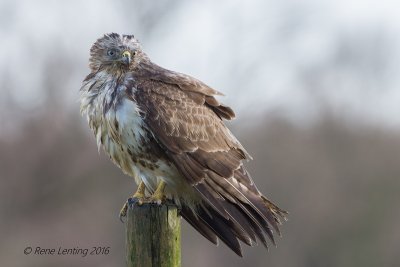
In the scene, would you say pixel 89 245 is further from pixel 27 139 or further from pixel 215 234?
pixel 215 234

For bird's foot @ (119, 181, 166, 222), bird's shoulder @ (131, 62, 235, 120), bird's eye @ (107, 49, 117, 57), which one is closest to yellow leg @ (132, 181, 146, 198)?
bird's foot @ (119, 181, 166, 222)

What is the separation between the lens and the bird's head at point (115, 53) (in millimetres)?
9438

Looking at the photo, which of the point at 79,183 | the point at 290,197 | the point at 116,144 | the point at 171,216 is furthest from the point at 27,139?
the point at 171,216

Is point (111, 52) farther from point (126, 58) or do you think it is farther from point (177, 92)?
point (177, 92)

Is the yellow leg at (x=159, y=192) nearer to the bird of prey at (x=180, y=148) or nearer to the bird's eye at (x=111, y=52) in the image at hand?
the bird of prey at (x=180, y=148)

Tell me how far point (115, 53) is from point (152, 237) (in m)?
2.43

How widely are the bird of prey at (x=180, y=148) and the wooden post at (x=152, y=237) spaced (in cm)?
89

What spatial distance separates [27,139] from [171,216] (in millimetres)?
14859

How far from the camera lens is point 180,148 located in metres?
8.82

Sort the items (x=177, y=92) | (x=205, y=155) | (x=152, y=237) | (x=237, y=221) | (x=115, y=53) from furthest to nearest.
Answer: (x=115, y=53) → (x=177, y=92) → (x=205, y=155) → (x=237, y=221) → (x=152, y=237)

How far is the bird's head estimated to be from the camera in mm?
9438

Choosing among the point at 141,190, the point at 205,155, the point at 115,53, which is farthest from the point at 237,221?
the point at 115,53

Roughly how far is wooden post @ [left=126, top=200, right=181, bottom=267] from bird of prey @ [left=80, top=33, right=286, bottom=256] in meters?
0.89

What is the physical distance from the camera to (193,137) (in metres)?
8.98
